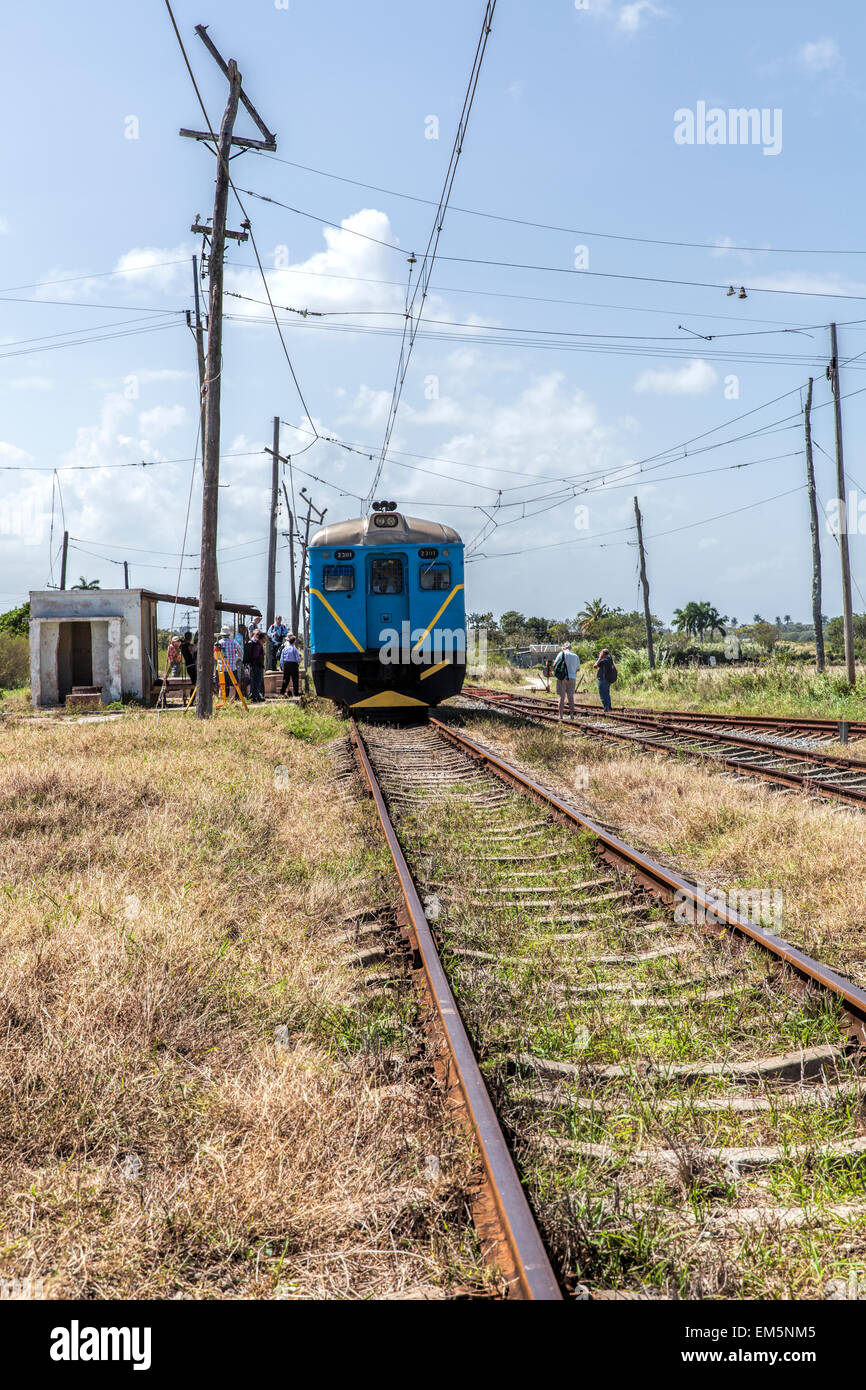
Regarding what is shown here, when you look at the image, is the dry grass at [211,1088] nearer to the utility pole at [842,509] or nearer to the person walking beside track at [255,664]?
the person walking beside track at [255,664]

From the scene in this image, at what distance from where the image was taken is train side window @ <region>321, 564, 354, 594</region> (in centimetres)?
1523

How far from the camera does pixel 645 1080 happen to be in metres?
3.20

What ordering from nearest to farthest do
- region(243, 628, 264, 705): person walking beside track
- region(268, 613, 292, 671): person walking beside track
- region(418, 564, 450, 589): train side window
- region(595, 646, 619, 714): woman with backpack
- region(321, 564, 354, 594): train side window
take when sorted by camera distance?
region(321, 564, 354, 594): train side window, region(418, 564, 450, 589): train side window, region(595, 646, 619, 714): woman with backpack, region(243, 628, 264, 705): person walking beside track, region(268, 613, 292, 671): person walking beside track

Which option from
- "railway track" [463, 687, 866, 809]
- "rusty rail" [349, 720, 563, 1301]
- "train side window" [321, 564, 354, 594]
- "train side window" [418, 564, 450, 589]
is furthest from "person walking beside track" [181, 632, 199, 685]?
"rusty rail" [349, 720, 563, 1301]

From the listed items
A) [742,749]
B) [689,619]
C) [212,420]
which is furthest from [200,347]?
[689,619]

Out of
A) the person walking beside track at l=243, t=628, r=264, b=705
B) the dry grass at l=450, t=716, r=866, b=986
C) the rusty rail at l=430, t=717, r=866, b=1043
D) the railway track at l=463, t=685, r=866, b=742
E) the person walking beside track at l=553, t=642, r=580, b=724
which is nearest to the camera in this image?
the rusty rail at l=430, t=717, r=866, b=1043

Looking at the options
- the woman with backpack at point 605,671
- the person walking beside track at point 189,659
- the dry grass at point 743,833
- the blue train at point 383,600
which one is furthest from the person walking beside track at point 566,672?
the person walking beside track at point 189,659

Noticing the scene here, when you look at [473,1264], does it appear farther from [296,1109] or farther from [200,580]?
[200,580]

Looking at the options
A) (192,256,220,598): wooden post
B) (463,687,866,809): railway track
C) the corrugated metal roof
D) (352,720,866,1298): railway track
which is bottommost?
(352,720,866,1298): railway track

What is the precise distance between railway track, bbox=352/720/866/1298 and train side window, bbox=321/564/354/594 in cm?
985

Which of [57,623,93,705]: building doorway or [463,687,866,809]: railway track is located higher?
[57,623,93,705]: building doorway

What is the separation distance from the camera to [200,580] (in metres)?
16.1

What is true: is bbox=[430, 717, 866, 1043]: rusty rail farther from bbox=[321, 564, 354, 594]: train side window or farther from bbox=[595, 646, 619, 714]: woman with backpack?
bbox=[595, 646, 619, 714]: woman with backpack
